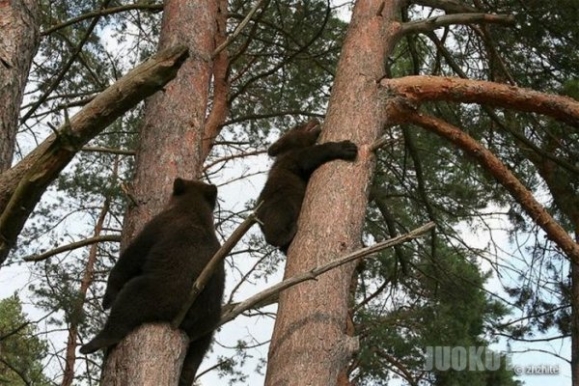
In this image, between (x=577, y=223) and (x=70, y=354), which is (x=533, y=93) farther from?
(x=70, y=354)

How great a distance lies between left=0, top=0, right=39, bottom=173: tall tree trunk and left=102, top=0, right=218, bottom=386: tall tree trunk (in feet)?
5.45

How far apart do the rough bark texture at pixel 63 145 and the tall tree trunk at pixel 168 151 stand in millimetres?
1960

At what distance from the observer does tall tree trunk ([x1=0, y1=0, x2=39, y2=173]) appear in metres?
3.13

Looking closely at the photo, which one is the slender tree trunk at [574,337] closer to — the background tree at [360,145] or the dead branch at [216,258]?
the background tree at [360,145]

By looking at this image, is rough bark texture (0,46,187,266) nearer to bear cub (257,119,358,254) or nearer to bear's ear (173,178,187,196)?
bear's ear (173,178,187,196)

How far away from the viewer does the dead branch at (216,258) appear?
3623mm

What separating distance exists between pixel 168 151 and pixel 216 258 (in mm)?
1943

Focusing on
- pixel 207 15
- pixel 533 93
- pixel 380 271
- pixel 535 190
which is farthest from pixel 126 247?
pixel 380 271

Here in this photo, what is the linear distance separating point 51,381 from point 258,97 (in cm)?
499

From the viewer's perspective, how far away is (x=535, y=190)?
10.5 meters

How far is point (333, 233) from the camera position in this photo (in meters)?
5.14

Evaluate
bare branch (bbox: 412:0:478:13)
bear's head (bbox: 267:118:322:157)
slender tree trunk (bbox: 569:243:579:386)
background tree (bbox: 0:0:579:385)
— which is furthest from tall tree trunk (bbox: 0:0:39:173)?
slender tree trunk (bbox: 569:243:579:386)

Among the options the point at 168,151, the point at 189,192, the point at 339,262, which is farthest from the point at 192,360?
the point at 339,262

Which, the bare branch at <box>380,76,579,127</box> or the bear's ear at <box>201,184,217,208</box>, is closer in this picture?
the bear's ear at <box>201,184,217,208</box>
